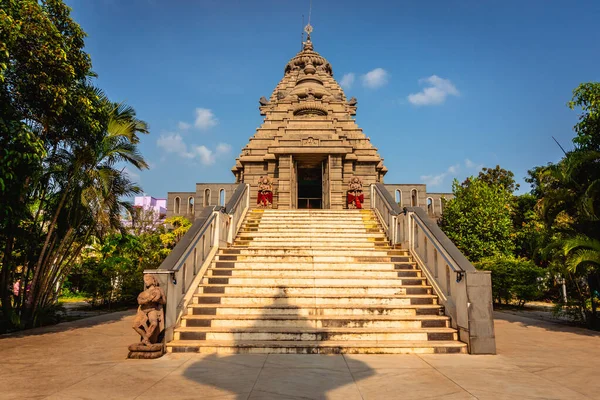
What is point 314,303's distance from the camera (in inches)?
302

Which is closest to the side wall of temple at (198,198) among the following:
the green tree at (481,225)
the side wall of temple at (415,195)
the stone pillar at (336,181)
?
the stone pillar at (336,181)

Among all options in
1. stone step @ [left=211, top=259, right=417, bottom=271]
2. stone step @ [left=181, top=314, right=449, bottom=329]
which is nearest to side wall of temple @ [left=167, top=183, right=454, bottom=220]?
stone step @ [left=211, top=259, right=417, bottom=271]

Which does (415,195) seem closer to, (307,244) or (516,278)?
(516,278)

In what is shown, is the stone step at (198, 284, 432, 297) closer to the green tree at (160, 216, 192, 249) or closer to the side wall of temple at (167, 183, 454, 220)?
the green tree at (160, 216, 192, 249)

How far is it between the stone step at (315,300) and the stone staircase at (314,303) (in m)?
0.02

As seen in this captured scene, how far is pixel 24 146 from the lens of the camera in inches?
269

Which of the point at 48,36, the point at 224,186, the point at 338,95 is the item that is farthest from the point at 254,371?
the point at 338,95

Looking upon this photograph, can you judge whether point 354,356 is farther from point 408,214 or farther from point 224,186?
point 224,186

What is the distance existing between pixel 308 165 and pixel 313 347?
15857 millimetres

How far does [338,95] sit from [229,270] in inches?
1098

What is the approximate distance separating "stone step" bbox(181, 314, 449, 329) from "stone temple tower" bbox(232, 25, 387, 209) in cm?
1252

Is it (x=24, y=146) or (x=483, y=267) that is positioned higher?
(x=24, y=146)

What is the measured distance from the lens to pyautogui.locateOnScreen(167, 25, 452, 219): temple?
1941 centimetres

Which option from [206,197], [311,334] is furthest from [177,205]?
[311,334]
